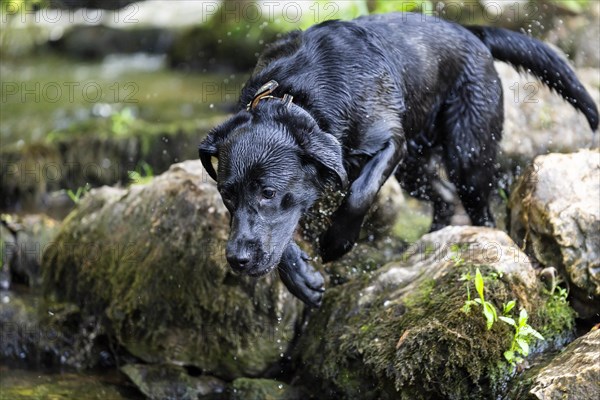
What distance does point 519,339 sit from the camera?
4.00 m

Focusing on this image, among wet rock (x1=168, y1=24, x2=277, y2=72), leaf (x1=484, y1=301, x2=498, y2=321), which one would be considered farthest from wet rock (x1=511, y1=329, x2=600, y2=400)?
wet rock (x1=168, y1=24, x2=277, y2=72)

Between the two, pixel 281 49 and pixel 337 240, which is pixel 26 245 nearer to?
pixel 281 49

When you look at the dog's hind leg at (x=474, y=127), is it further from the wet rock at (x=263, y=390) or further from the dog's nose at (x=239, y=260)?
the dog's nose at (x=239, y=260)

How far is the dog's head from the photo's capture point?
3859mm

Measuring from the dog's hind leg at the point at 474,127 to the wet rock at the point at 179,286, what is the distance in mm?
1391

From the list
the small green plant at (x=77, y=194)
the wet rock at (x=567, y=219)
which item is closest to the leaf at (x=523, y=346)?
the wet rock at (x=567, y=219)

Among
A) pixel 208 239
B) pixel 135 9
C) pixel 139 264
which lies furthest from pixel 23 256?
pixel 135 9

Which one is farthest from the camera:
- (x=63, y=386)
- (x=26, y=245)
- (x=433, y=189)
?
(x=26, y=245)

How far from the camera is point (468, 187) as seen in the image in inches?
217

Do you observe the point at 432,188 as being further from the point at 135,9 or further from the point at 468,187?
the point at 135,9

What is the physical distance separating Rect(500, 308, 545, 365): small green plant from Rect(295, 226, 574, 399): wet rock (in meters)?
0.03

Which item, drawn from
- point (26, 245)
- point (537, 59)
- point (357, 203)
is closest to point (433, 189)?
point (537, 59)

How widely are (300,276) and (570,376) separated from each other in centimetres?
146

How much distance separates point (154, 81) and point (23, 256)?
4.28 metres
